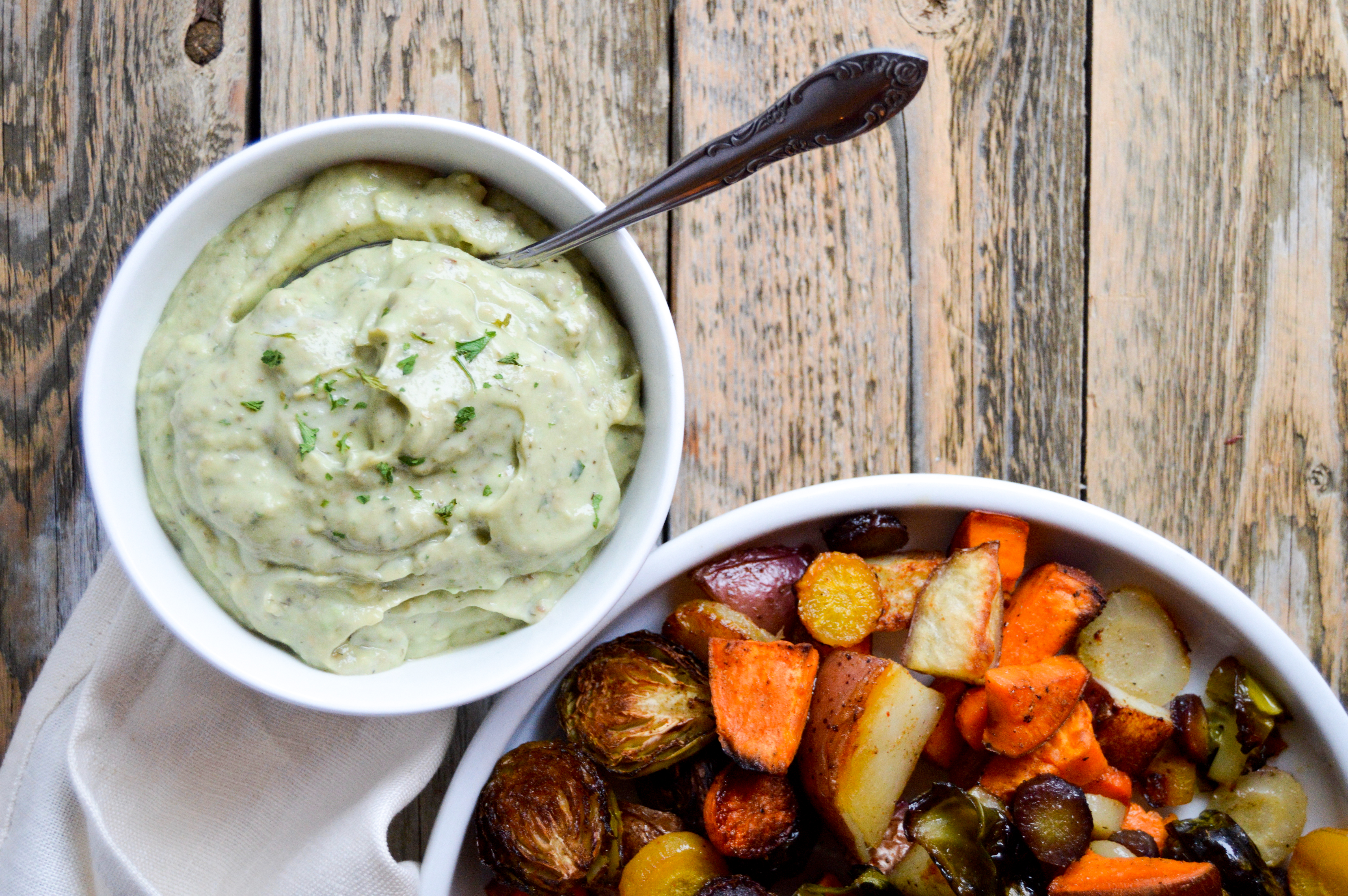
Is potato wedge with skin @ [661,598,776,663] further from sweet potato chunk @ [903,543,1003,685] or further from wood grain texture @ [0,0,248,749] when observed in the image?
wood grain texture @ [0,0,248,749]

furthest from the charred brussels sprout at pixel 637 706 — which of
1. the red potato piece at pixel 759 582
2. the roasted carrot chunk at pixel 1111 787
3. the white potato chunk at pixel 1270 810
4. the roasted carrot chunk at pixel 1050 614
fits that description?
the white potato chunk at pixel 1270 810

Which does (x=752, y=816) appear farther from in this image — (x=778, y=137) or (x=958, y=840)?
(x=778, y=137)

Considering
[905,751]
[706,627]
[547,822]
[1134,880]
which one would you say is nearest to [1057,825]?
[1134,880]

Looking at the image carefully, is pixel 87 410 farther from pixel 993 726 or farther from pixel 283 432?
pixel 993 726

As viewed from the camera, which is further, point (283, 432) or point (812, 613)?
point (812, 613)

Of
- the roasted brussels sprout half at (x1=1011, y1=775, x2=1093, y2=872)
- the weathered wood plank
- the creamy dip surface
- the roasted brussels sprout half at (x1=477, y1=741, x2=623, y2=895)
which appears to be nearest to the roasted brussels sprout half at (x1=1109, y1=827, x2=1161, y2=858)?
the roasted brussels sprout half at (x1=1011, y1=775, x2=1093, y2=872)

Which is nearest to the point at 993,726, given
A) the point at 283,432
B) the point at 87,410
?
the point at 283,432

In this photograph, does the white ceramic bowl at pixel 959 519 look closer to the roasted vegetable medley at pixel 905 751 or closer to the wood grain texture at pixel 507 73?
the roasted vegetable medley at pixel 905 751
